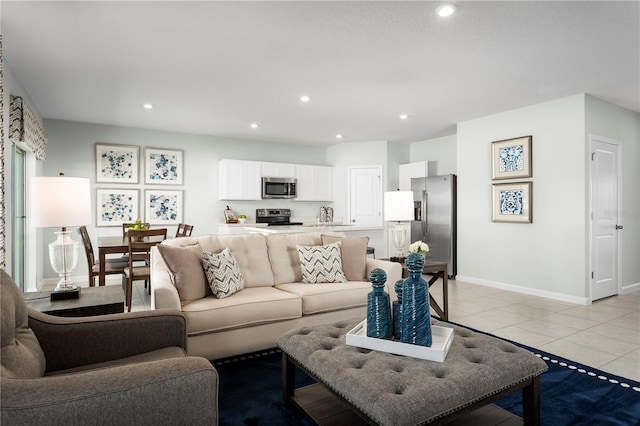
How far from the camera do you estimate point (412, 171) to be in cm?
757

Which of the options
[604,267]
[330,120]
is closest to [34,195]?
[330,120]

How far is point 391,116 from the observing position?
569 cm

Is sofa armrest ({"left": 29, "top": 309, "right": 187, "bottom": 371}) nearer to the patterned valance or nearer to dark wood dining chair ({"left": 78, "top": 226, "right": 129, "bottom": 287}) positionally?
dark wood dining chair ({"left": 78, "top": 226, "right": 129, "bottom": 287})

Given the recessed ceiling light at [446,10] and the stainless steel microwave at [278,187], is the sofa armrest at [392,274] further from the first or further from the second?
the stainless steel microwave at [278,187]

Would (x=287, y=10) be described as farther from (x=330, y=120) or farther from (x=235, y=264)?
(x=330, y=120)

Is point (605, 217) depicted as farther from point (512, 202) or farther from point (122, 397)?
point (122, 397)

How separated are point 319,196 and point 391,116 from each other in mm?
2837

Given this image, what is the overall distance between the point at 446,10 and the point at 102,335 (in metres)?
2.90

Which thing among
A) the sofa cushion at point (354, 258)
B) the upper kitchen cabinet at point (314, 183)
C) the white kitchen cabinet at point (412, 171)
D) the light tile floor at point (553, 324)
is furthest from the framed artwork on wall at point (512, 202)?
the upper kitchen cabinet at point (314, 183)

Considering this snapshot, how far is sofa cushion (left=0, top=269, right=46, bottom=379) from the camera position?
4.21 feet

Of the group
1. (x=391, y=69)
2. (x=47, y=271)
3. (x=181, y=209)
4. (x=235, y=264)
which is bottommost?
(x=47, y=271)

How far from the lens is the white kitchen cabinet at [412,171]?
734cm

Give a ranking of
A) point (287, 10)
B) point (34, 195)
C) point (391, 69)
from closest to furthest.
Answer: point (34, 195)
point (287, 10)
point (391, 69)

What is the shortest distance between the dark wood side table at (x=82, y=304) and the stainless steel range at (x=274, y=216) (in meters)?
4.98
